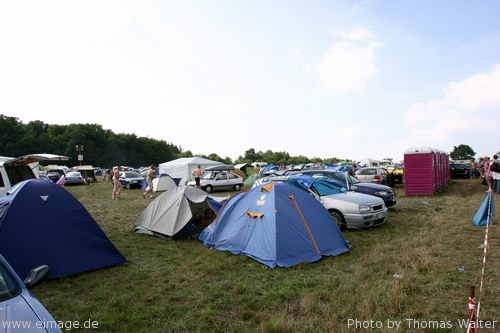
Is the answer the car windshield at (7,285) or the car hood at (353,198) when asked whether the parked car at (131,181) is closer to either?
the car hood at (353,198)

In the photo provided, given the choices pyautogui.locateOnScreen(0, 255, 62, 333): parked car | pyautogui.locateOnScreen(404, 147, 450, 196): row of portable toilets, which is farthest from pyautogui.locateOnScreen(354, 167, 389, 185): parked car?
pyautogui.locateOnScreen(0, 255, 62, 333): parked car

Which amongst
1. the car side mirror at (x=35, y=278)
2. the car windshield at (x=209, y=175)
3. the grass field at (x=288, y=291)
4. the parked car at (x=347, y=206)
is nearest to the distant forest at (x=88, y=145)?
the car windshield at (x=209, y=175)

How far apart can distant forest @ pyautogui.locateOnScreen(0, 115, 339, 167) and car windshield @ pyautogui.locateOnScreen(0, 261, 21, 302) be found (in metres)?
78.1

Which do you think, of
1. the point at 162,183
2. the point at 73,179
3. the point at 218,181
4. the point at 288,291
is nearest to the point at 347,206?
the point at 288,291

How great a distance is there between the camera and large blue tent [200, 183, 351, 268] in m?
6.51

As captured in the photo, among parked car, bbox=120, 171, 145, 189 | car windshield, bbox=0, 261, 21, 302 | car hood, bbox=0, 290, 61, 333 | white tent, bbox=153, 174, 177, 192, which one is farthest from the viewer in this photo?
parked car, bbox=120, 171, 145, 189

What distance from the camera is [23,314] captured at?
2629 mm

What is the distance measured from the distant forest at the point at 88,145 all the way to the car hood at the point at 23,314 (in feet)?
257

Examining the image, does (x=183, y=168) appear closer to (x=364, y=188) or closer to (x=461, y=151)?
(x=364, y=188)

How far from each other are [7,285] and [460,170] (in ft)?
114

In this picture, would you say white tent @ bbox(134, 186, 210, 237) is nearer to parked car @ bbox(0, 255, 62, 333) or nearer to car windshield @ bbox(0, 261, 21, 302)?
parked car @ bbox(0, 255, 62, 333)

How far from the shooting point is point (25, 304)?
279 cm

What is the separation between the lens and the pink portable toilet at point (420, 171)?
17375 millimetres

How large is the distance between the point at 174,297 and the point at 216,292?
23.8 inches
